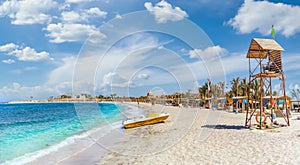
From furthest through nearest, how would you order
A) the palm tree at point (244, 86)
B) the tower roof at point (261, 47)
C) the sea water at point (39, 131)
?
the palm tree at point (244, 86)
the sea water at point (39, 131)
the tower roof at point (261, 47)

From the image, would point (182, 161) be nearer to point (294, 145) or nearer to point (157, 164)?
point (157, 164)

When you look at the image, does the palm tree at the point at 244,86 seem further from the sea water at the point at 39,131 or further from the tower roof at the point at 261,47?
the tower roof at the point at 261,47

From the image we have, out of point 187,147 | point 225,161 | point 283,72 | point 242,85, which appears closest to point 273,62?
point 283,72

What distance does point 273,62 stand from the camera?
1205 cm

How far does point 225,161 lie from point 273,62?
7.81 meters

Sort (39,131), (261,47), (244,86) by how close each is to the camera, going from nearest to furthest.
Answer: (261,47) < (39,131) < (244,86)

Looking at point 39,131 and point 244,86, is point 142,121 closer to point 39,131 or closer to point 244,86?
point 39,131

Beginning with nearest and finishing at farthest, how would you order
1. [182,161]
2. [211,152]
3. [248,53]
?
[182,161]
[211,152]
[248,53]

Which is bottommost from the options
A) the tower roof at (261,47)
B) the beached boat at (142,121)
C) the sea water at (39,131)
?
the sea water at (39,131)

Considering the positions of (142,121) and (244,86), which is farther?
(244,86)

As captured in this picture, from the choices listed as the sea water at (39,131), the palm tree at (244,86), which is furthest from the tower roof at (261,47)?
the palm tree at (244,86)

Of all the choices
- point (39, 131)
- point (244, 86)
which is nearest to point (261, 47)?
point (39, 131)

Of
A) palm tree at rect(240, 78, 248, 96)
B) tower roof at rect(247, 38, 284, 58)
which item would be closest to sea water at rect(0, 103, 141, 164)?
tower roof at rect(247, 38, 284, 58)

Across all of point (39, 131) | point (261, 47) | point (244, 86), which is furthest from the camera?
point (244, 86)
